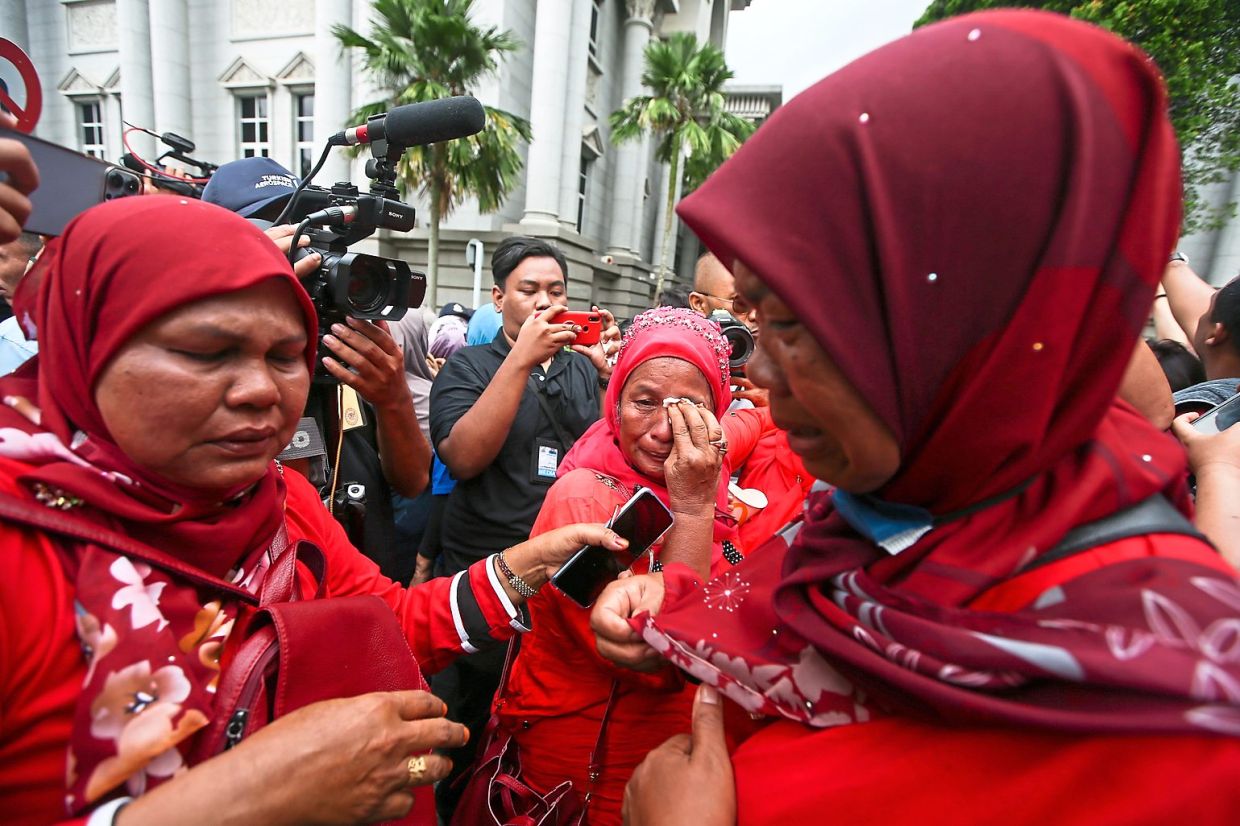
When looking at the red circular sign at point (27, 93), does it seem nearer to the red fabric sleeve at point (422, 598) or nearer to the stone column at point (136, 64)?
the red fabric sleeve at point (422, 598)

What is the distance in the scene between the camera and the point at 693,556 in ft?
5.30

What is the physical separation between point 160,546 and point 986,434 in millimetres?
1418

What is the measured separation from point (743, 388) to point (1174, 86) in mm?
12347

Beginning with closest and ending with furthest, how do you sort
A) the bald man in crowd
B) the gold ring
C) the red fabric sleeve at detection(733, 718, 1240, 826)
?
the red fabric sleeve at detection(733, 718, 1240, 826) < the gold ring < the bald man in crowd

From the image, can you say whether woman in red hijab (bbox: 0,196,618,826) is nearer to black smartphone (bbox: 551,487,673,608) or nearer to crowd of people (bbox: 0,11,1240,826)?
crowd of people (bbox: 0,11,1240,826)

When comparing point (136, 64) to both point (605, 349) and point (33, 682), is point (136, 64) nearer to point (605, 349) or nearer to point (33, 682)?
point (605, 349)

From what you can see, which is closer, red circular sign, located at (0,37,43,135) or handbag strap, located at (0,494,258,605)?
handbag strap, located at (0,494,258,605)

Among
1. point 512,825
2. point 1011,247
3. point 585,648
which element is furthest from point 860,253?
point 512,825

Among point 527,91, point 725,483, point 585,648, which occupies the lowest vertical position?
point 585,648

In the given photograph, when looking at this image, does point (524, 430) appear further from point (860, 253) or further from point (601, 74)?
point (601, 74)

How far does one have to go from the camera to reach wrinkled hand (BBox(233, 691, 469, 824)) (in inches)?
36.5

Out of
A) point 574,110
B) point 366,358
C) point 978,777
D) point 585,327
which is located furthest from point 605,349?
point 574,110

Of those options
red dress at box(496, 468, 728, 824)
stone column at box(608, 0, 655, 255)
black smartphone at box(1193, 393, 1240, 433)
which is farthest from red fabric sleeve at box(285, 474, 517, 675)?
stone column at box(608, 0, 655, 255)

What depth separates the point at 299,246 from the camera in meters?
1.70
